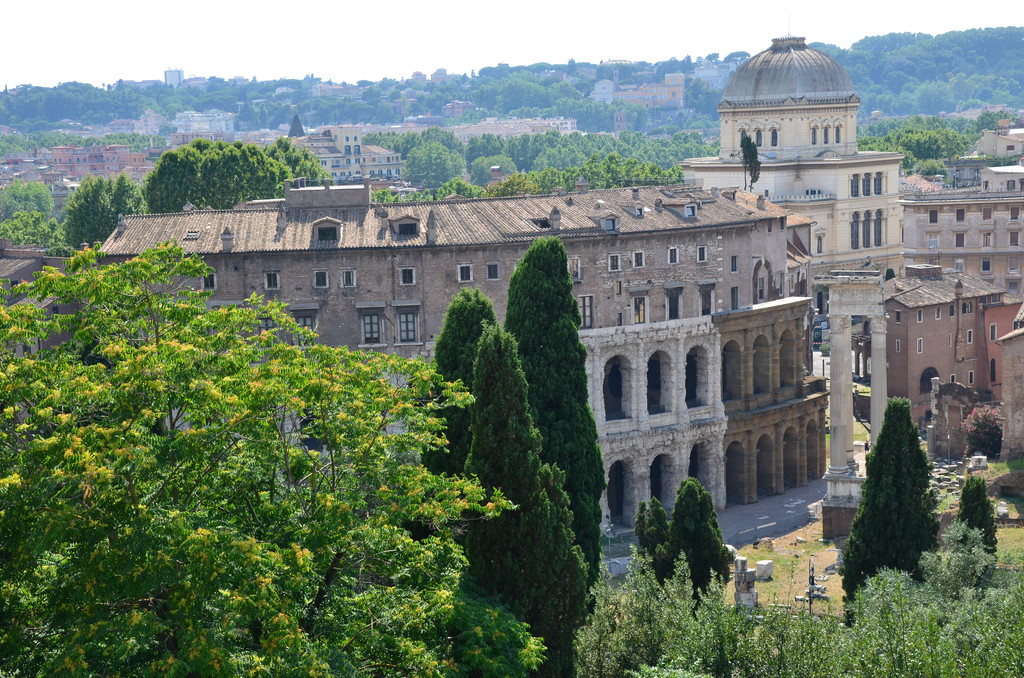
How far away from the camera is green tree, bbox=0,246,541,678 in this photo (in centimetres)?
2658

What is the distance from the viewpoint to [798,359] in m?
79.4

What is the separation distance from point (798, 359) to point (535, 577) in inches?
1811

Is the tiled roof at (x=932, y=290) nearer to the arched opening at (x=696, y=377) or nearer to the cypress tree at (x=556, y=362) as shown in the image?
the arched opening at (x=696, y=377)

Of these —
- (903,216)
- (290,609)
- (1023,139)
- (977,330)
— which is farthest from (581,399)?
(1023,139)

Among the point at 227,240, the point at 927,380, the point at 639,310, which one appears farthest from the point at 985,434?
the point at 227,240

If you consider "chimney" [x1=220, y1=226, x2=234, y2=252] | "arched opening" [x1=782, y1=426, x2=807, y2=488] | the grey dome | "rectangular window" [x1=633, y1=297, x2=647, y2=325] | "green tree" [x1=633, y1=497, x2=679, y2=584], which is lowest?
"arched opening" [x1=782, y1=426, x2=807, y2=488]

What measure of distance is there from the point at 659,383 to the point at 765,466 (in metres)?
7.29

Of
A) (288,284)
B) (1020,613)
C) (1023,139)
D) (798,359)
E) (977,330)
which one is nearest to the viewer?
(1020,613)

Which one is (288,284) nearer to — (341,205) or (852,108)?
(341,205)

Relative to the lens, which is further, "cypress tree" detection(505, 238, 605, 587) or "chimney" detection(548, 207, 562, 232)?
"chimney" detection(548, 207, 562, 232)

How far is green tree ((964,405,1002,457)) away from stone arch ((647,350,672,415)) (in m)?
14.4

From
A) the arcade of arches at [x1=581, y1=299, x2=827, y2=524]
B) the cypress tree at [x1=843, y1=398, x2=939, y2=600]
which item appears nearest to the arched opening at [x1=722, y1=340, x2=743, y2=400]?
the arcade of arches at [x1=581, y1=299, x2=827, y2=524]

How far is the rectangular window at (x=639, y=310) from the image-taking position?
235 feet

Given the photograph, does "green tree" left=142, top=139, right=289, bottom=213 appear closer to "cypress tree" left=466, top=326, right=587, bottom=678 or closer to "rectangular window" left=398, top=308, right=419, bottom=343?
"rectangular window" left=398, top=308, right=419, bottom=343
